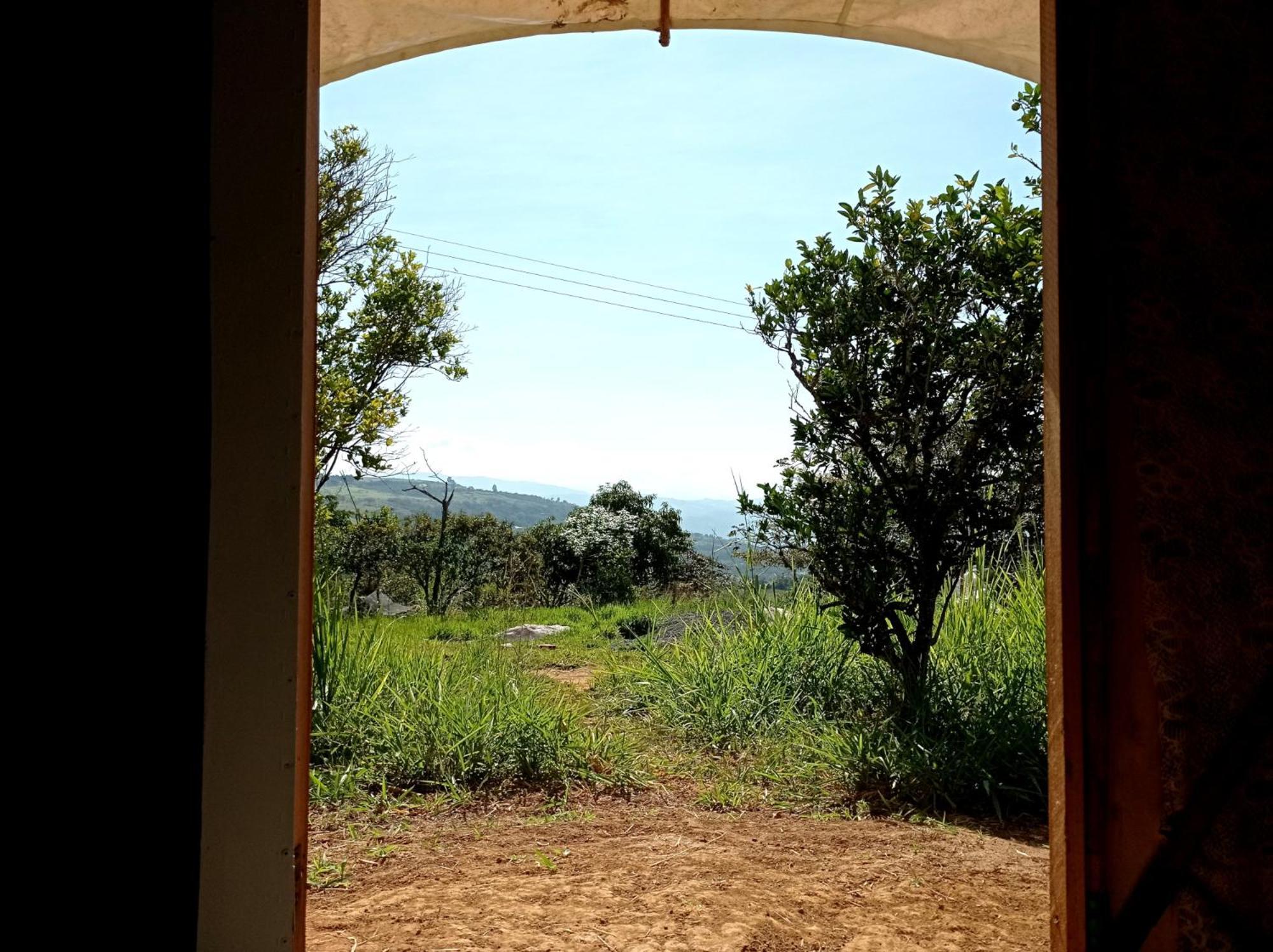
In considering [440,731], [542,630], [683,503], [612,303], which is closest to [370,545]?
[542,630]

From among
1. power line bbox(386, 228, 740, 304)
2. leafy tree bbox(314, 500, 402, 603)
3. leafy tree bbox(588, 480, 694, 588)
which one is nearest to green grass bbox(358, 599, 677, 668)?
leafy tree bbox(588, 480, 694, 588)

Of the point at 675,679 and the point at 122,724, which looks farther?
the point at 675,679

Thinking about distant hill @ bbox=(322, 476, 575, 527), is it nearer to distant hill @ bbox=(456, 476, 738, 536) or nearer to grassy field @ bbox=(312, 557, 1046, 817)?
distant hill @ bbox=(456, 476, 738, 536)

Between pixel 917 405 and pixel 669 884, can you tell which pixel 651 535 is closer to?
pixel 917 405

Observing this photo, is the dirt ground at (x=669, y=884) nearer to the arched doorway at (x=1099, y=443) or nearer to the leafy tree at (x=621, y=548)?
the arched doorway at (x=1099, y=443)

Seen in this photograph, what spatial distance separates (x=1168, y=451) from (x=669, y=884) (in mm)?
2000

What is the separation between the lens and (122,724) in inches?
60.7

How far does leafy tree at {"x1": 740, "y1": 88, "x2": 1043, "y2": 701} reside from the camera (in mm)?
4027

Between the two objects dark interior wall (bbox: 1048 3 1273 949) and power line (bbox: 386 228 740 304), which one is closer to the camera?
dark interior wall (bbox: 1048 3 1273 949)

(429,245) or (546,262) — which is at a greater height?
(546,262)

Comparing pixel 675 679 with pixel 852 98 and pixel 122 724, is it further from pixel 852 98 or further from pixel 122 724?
pixel 852 98

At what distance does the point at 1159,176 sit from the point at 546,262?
73.7 feet

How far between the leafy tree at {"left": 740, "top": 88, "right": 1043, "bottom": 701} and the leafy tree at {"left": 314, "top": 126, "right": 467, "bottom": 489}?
19.5ft

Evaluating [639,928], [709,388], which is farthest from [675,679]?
[709,388]
